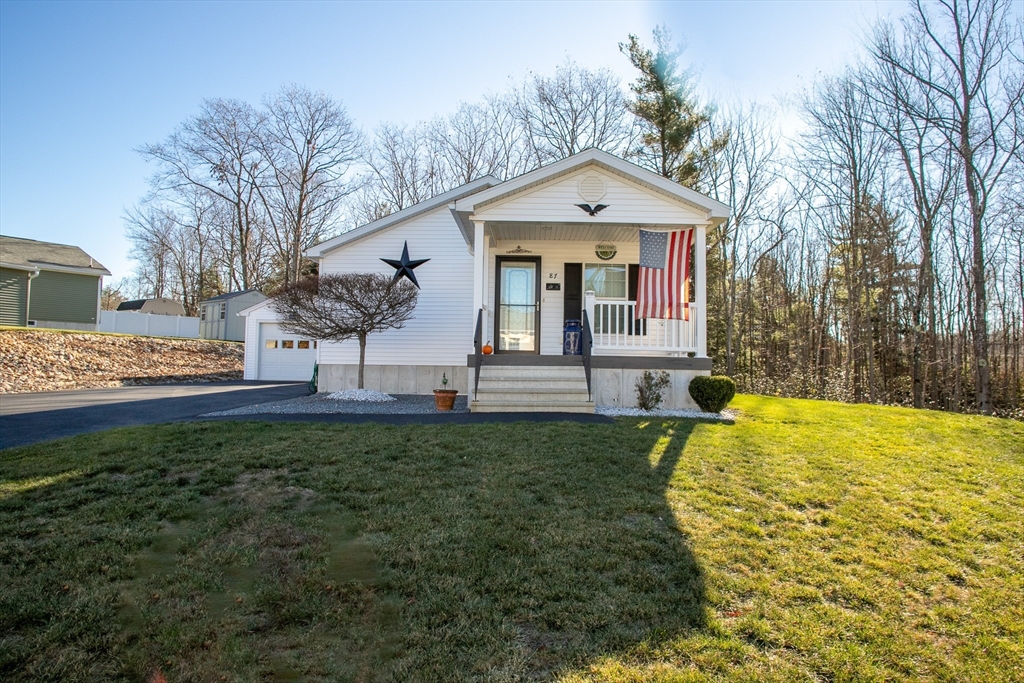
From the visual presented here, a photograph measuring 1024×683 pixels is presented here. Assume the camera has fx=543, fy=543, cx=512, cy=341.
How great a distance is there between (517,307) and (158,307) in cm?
3053

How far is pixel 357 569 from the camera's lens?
3.26 metres

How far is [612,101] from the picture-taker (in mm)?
23172

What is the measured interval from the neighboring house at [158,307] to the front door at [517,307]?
28588 mm

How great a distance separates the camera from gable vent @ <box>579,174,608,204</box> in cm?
971

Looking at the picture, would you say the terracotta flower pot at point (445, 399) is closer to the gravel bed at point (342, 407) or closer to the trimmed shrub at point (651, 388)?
the gravel bed at point (342, 407)

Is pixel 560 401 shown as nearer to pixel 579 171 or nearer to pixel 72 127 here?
pixel 579 171

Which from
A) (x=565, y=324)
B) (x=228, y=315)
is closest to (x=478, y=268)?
(x=565, y=324)

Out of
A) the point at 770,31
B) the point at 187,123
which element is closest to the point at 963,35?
the point at 770,31

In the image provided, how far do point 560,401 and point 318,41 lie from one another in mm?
8946

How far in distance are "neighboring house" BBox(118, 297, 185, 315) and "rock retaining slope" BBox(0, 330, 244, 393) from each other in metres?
13.4

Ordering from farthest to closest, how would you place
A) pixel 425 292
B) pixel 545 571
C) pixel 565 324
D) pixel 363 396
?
pixel 425 292 < pixel 565 324 < pixel 363 396 < pixel 545 571

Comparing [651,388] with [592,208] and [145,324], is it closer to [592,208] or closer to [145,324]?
[592,208]

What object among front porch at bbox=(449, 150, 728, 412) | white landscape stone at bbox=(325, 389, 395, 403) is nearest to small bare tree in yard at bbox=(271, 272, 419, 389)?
white landscape stone at bbox=(325, 389, 395, 403)

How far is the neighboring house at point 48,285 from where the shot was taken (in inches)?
805
